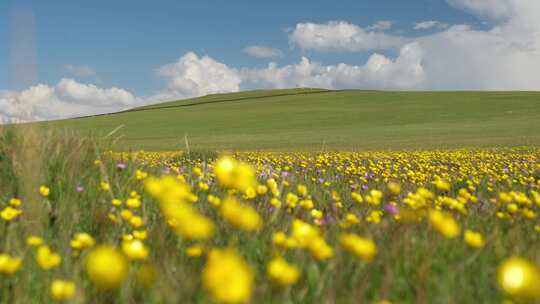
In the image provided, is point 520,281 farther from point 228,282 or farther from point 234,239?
point 234,239

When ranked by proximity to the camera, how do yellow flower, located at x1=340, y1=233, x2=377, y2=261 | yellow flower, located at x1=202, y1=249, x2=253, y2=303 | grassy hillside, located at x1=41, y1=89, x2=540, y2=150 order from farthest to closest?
grassy hillside, located at x1=41, y1=89, x2=540, y2=150, yellow flower, located at x1=340, y1=233, x2=377, y2=261, yellow flower, located at x1=202, y1=249, x2=253, y2=303

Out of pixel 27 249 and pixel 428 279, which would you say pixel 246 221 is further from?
pixel 27 249

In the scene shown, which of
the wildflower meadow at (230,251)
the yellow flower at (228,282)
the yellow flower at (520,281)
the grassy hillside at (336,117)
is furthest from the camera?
the grassy hillside at (336,117)

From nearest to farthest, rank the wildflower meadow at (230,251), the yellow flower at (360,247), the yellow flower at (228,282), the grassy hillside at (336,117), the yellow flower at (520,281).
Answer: the yellow flower at (228,282) → the yellow flower at (520,281) → the wildflower meadow at (230,251) → the yellow flower at (360,247) → the grassy hillside at (336,117)

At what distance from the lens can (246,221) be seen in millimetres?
1528

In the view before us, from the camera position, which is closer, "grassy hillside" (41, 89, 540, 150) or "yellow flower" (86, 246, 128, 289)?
"yellow flower" (86, 246, 128, 289)

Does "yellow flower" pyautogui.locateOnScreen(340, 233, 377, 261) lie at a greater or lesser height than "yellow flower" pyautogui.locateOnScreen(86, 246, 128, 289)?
lesser

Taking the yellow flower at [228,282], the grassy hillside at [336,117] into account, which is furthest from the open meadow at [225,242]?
the grassy hillside at [336,117]

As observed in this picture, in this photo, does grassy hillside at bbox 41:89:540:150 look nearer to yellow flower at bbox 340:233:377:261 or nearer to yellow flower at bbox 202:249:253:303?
yellow flower at bbox 340:233:377:261

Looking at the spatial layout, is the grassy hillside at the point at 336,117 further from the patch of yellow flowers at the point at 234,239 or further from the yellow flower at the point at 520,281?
the yellow flower at the point at 520,281

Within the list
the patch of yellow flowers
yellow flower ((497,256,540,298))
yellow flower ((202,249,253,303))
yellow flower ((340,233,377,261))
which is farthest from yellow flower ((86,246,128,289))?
yellow flower ((497,256,540,298))

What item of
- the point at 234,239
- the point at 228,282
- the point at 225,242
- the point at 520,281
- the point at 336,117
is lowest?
the point at 336,117

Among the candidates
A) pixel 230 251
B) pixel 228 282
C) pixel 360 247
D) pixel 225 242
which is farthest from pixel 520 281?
pixel 225 242

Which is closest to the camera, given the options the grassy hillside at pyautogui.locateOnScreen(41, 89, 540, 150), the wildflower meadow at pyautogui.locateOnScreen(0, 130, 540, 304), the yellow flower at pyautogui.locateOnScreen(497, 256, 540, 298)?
the yellow flower at pyautogui.locateOnScreen(497, 256, 540, 298)
